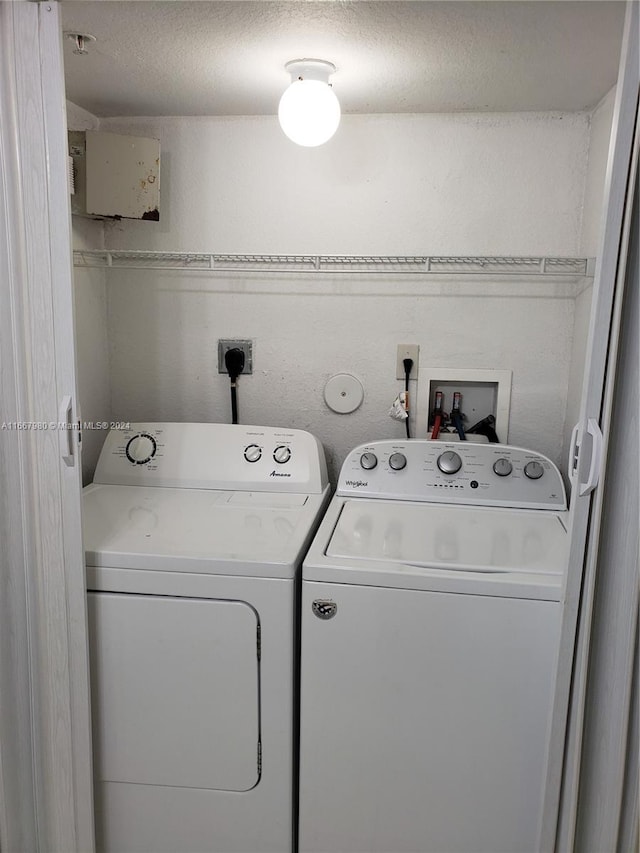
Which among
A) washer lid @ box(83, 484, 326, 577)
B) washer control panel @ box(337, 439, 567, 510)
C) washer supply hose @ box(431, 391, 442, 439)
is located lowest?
washer lid @ box(83, 484, 326, 577)

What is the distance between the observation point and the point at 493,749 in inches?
56.4

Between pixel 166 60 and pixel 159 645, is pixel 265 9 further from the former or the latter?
pixel 159 645

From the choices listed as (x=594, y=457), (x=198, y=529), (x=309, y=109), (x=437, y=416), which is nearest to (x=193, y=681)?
(x=198, y=529)

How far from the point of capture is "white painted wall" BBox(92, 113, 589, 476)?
2035 mm

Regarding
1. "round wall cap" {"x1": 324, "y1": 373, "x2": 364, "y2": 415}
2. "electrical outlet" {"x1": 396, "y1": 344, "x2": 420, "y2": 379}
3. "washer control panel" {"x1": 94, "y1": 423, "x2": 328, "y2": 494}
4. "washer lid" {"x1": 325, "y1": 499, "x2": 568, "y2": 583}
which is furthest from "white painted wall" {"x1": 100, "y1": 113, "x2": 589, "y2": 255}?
"washer lid" {"x1": 325, "y1": 499, "x2": 568, "y2": 583}

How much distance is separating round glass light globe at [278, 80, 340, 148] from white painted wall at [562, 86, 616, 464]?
2.45ft

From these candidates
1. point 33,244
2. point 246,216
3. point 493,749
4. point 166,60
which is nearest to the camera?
point 33,244

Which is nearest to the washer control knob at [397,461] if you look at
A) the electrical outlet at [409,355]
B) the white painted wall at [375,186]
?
the electrical outlet at [409,355]

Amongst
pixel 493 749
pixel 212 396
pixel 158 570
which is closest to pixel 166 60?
pixel 212 396

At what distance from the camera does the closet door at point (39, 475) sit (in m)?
1.28

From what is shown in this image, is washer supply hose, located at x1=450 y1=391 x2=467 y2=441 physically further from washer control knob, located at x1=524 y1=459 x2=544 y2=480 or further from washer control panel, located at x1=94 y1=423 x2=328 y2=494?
washer control panel, located at x1=94 y1=423 x2=328 y2=494

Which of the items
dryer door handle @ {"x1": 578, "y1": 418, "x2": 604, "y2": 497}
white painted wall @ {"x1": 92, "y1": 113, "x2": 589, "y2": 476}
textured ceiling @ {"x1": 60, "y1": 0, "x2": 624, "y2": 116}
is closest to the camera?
dryer door handle @ {"x1": 578, "y1": 418, "x2": 604, "y2": 497}

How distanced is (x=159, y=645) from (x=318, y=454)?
76 cm

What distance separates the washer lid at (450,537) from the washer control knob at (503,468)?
0.11 metres
